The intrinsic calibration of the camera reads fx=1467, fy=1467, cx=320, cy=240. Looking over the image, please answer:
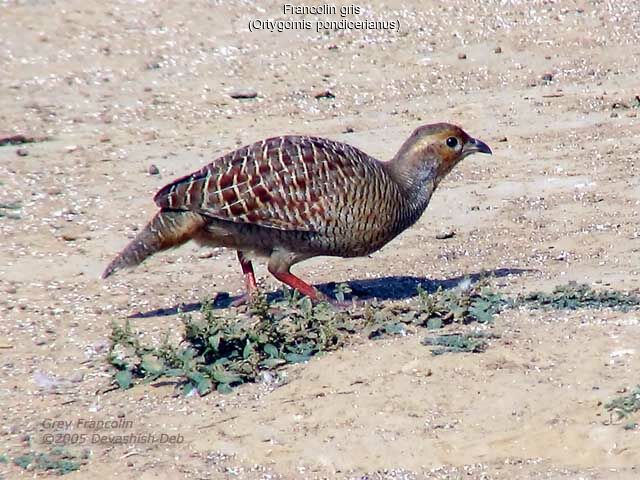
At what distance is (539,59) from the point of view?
13242 mm

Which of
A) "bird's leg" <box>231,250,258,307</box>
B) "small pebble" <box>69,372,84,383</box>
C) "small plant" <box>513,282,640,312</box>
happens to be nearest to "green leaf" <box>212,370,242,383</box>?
"small pebble" <box>69,372,84,383</box>

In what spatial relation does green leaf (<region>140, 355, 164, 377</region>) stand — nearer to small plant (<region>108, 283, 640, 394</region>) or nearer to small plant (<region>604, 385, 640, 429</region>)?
small plant (<region>108, 283, 640, 394</region>)

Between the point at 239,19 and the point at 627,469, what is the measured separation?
8.91 meters

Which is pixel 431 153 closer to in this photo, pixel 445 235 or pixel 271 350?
pixel 445 235

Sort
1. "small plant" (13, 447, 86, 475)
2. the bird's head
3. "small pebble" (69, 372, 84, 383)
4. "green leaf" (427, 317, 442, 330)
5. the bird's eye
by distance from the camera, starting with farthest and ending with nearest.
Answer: the bird's eye → the bird's head → "small pebble" (69, 372, 84, 383) → "green leaf" (427, 317, 442, 330) → "small plant" (13, 447, 86, 475)

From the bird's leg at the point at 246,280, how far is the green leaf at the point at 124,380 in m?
1.30

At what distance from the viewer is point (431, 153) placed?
8.77m

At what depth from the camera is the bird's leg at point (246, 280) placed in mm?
8414

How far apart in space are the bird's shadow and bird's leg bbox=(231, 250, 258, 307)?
11 centimetres

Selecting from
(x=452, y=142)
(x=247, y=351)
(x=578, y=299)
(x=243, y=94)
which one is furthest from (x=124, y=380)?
(x=243, y=94)

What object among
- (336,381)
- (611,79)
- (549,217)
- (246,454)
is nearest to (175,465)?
(246,454)

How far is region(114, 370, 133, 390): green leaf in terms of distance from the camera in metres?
7.16

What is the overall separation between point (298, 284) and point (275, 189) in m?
0.58

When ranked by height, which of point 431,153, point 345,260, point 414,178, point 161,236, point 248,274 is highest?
point 431,153
